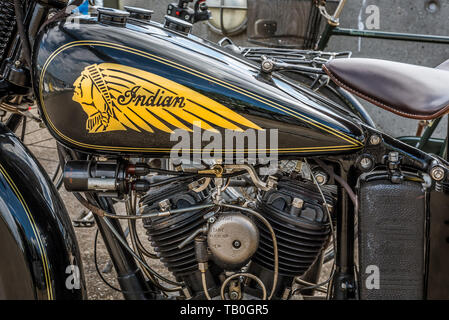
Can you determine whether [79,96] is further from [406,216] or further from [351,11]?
[351,11]

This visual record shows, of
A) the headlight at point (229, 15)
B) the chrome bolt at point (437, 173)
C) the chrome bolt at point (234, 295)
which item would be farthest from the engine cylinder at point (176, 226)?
the headlight at point (229, 15)

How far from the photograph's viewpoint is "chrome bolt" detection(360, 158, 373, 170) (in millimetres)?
1274

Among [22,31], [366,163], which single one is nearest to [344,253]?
[366,163]

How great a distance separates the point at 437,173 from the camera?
121cm

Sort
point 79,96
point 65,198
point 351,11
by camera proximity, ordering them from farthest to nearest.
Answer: point 351,11 → point 65,198 → point 79,96

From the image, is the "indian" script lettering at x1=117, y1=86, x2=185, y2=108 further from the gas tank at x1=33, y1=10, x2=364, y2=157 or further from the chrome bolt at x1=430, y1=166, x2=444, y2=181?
the chrome bolt at x1=430, y1=166, x2=444, y2=181

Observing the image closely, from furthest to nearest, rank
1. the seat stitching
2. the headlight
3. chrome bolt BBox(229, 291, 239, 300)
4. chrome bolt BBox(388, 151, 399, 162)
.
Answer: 1. the headlight
2. chrome bolt BBox(229, 291, 239, 300)
3. chrome bolt BBox(388, 151, 399, 162)
4. the seat stitching

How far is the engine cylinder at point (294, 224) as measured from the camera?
1292 mm

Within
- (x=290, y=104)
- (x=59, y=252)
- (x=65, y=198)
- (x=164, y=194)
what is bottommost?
(x=65, y=198)

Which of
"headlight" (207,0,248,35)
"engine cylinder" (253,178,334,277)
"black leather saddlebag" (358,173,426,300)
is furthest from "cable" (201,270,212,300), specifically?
"headlight" (207,0,248,35)

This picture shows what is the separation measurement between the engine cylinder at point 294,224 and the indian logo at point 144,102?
10.4 inches
